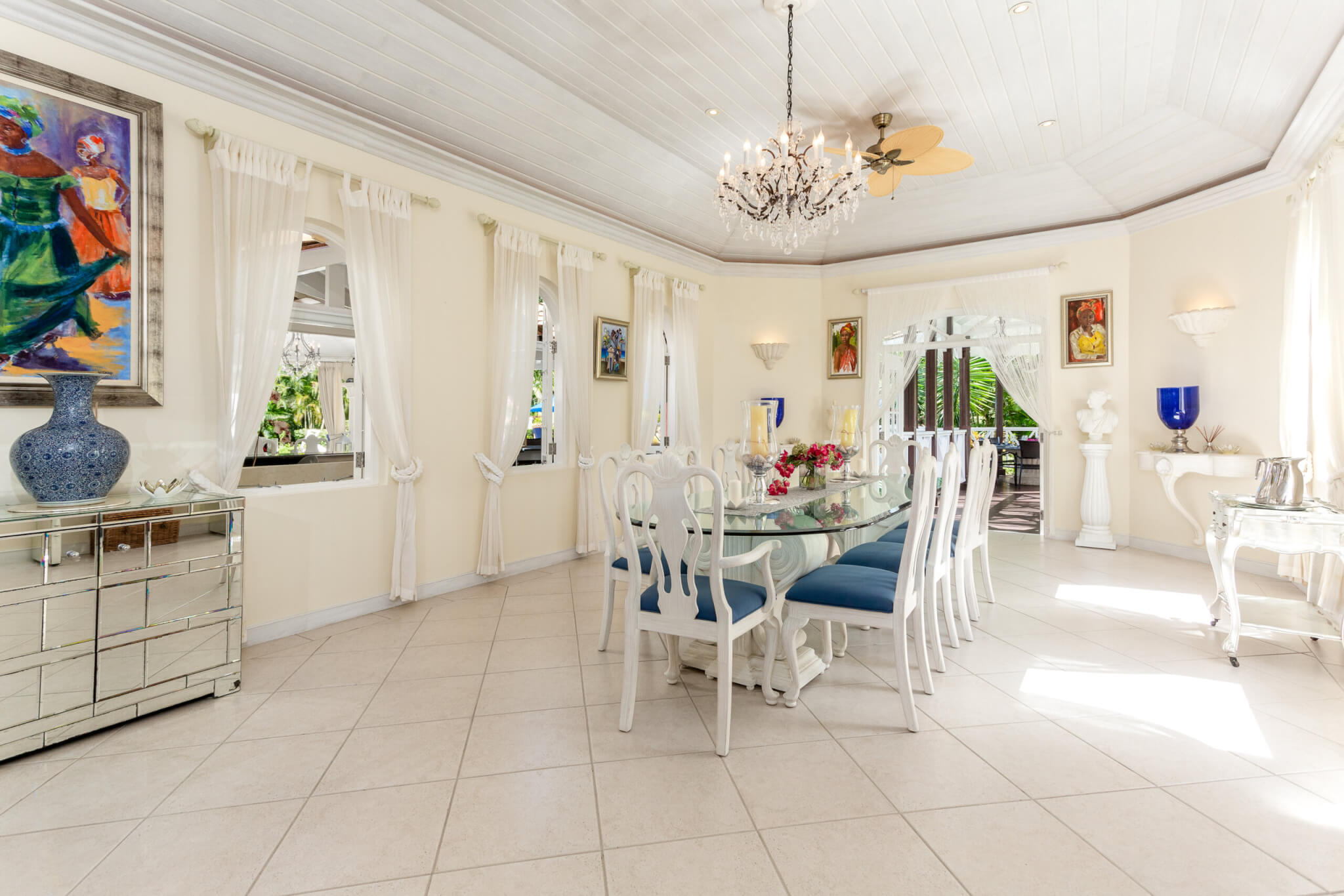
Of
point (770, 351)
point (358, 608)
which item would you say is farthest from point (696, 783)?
point (770, 351)

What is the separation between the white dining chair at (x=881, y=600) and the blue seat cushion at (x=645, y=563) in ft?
1.73

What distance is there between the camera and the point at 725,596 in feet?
7.84

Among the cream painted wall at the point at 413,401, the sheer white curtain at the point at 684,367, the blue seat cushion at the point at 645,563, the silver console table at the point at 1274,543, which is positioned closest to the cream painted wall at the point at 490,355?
the cream painted wall at the point at 413,401

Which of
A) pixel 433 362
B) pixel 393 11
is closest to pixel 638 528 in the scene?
pixel 433 362

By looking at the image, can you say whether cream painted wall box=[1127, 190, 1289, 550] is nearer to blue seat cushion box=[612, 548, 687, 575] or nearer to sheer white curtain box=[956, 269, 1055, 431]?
sheer white curtain box=[956, 269, 1055, 431]

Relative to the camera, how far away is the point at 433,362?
4164 millimetres

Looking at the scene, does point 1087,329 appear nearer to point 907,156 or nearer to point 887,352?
point 887,352

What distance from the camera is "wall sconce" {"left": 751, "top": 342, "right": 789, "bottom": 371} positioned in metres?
6.93

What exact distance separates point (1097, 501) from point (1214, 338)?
157cm

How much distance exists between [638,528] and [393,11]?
2813mm

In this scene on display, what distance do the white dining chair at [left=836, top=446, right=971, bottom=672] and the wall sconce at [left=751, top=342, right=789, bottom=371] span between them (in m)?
3.86

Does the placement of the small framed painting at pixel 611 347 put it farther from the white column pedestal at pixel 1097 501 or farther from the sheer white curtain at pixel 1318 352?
the sheer white curtain at pixel 1318 352

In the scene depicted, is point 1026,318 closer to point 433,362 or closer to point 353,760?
point 433,362

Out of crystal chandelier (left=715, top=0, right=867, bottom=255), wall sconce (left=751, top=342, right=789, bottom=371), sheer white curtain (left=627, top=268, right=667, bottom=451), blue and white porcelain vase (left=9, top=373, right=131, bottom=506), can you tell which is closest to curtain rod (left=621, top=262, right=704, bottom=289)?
sheer white curtain (left=627, top=268, right=667, bottom=451)
